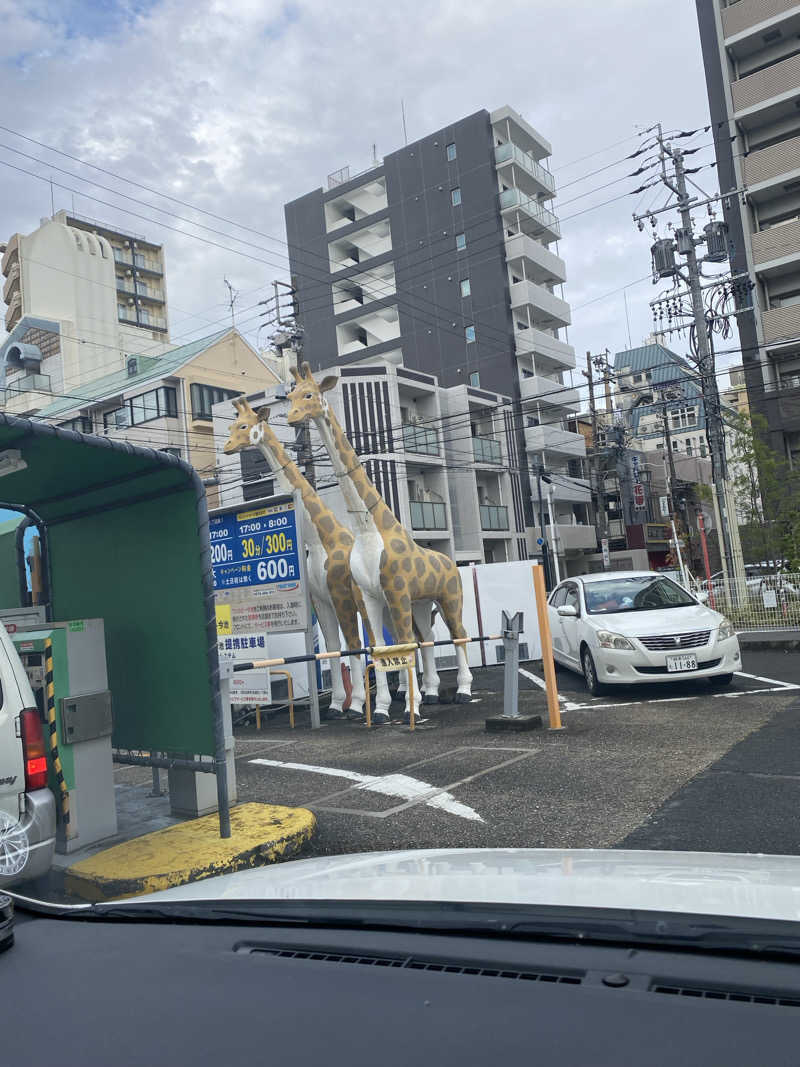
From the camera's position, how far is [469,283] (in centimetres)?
4353

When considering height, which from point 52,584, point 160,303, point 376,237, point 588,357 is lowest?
point 52,584

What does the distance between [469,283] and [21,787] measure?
42270mm

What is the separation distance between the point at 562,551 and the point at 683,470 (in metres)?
30.7

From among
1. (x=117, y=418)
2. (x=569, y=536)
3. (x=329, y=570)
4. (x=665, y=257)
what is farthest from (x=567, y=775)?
(x=569, y=536)

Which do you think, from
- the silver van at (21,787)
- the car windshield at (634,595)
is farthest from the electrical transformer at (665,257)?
the silver van at (21,787)

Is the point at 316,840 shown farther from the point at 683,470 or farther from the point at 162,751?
the point at 683,470

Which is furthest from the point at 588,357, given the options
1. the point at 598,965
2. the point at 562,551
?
the point at 598,965

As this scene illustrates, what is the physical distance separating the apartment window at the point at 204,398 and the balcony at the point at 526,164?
18.8m

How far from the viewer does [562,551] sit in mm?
43031

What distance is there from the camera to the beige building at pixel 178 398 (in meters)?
35.9

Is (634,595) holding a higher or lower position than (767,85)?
lower

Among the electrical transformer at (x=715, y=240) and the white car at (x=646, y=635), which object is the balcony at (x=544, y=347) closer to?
the electrical transformer at (x=715, y=240)

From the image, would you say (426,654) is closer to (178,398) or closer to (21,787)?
(21,787)

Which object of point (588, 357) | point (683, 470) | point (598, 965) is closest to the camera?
point (598, 965)
